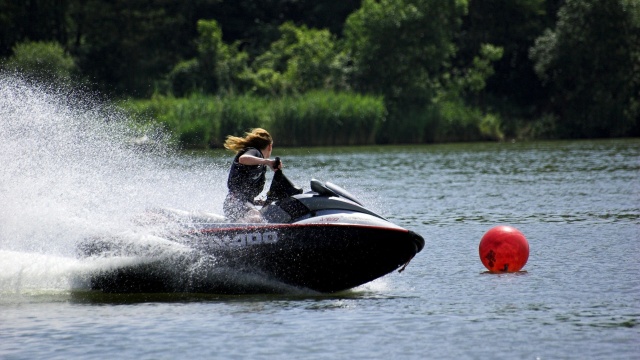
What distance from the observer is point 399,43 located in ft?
178

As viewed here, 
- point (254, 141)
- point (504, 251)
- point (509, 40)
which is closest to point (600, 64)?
point (509, 40)

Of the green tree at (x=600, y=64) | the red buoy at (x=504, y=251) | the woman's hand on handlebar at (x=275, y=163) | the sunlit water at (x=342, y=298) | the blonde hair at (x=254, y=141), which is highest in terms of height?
the green tree at (x=600, y=64)

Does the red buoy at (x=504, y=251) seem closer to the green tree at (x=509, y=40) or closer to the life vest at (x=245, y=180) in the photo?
the life vest at (x=245, y=180)

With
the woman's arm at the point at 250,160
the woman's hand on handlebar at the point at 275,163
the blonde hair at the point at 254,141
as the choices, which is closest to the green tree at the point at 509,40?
the blonde hair at the point at 254,141

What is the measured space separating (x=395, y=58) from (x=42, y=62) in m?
15.7

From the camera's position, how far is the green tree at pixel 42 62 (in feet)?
167

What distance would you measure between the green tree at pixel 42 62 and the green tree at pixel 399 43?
13.0 metres

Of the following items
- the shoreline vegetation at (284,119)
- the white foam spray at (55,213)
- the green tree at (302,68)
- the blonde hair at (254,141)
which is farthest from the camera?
the green tree at (302,68)

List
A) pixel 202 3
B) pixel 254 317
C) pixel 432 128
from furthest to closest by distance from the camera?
pixel 202 3, pixel 432 128, pixel 254 317

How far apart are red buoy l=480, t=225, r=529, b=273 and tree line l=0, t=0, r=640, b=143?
111 ft

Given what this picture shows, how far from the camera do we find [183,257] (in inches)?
442

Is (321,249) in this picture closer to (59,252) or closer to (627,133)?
(59,252)

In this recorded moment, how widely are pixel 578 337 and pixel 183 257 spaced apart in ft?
13.0

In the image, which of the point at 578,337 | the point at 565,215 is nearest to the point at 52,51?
the point at 565,215
